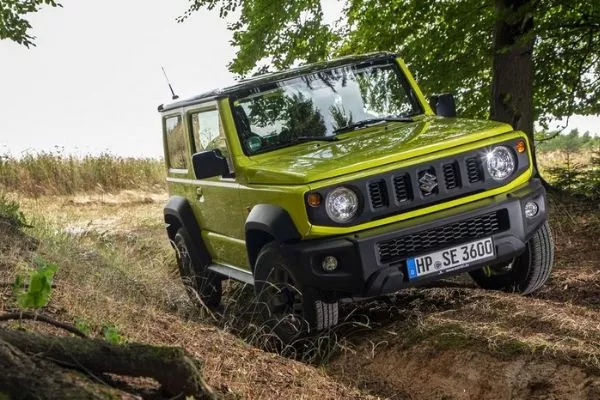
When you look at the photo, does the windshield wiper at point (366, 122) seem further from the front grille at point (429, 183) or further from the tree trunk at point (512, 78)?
the tree trunk at point (512, 78)

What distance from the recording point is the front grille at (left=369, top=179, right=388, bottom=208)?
6.34 metres

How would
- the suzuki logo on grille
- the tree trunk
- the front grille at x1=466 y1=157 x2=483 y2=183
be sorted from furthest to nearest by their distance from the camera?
the tree trunk → the front grille at x1=466 y1=157 x2=483 y2=183 → the suzuki logo on grille

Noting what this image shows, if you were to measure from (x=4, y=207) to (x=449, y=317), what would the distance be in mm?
6492

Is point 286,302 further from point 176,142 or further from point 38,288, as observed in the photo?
Result: point 176,142

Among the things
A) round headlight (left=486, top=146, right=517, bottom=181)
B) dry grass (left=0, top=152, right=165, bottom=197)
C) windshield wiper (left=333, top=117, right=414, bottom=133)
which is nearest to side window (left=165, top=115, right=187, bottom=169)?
windshield wiper (left=333, top=117, right=414, bottom=133)

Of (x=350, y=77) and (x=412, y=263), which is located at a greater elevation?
(x=350, y=77)

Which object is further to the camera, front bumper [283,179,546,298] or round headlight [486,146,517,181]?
round headlight [486,146,517,181]

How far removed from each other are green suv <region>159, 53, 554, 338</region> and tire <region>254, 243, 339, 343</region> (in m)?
0.01

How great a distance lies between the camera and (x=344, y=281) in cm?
622

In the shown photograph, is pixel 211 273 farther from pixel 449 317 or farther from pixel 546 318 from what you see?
pixel 546 318

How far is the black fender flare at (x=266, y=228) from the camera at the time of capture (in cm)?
642

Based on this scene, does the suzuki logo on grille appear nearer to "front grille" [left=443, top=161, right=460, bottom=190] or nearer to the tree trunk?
"front grille" [left=443, top=161, right=460, bottom=190]

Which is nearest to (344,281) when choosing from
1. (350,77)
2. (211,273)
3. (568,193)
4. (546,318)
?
(546,318)

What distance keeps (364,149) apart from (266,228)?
0.94m
